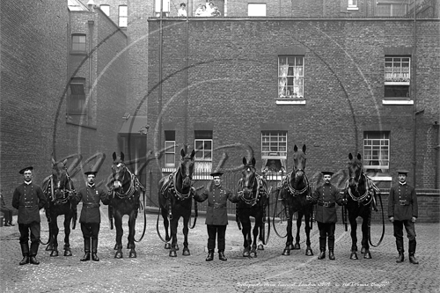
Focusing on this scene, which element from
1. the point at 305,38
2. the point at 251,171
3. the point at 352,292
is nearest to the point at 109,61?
the point at 305,38

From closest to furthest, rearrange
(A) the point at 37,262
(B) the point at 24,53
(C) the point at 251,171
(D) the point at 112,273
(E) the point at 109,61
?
(D) the point at 112,273 < (A) the point at 37,262 < (C) the point at 251,171 < (B) the point at 24,53 < (E) the point at 109,61

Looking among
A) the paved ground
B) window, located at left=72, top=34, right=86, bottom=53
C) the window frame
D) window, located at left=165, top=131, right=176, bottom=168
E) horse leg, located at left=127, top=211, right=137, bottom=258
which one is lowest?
the paved ground

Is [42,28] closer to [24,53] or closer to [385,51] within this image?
[24,53]

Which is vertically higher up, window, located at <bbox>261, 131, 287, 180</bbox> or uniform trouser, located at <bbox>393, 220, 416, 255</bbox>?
window, located at <bbox>261, 131, 287, 180</bbox>

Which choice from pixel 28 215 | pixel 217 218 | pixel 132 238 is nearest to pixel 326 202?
pixel 217 218

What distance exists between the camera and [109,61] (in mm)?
40312

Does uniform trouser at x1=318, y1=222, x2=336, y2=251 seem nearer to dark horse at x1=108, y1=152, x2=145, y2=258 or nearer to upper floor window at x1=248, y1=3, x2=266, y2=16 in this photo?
dark horse at x1=108, y1=152, x2=145, y2=258

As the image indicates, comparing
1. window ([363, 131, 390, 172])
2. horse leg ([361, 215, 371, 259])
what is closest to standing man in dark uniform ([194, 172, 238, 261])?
horse leg ([361, 215, 371, 259])

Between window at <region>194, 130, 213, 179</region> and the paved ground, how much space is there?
9.90 metres

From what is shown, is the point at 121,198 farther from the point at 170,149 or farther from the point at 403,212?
the point at 170,149

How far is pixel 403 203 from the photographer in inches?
508

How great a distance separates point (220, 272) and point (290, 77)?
15.5 m

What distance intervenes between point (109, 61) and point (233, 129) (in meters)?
18.0

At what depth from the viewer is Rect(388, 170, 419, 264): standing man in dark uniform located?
1280cm
